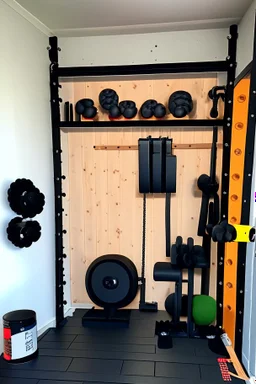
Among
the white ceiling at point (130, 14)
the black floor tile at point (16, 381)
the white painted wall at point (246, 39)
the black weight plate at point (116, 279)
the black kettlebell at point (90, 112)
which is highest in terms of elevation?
the white ceiling at point (130, 14)

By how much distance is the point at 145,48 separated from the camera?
3000mm

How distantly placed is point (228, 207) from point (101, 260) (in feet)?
4.04

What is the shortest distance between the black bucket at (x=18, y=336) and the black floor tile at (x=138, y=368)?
679mm

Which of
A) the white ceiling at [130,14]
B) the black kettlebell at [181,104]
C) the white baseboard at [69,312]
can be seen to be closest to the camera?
the white ceiling at [130,14]

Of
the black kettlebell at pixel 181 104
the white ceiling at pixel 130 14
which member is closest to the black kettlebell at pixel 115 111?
the black kettlebell at pixel 181 104

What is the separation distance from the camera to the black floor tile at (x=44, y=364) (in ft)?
7.38

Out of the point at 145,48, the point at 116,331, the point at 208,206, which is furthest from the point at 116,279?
the point at 145,48

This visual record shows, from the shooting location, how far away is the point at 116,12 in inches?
103

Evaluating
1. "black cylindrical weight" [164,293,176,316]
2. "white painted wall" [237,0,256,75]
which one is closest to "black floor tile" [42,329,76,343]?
"black cylindrical weight" [164,293,176,316]

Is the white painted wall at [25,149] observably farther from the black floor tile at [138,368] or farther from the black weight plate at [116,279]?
the black floor tile at [138,368]

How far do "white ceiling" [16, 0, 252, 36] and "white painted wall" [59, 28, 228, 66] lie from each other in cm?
7

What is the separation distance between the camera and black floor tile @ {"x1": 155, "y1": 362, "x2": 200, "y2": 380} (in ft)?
7.14

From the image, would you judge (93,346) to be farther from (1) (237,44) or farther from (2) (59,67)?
(1) (237,44)

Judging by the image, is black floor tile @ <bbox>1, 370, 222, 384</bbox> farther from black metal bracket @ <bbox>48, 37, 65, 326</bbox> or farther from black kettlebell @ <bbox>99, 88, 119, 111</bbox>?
black kettlebell @ <bbox>99, 88, 119, 111</bbox>
